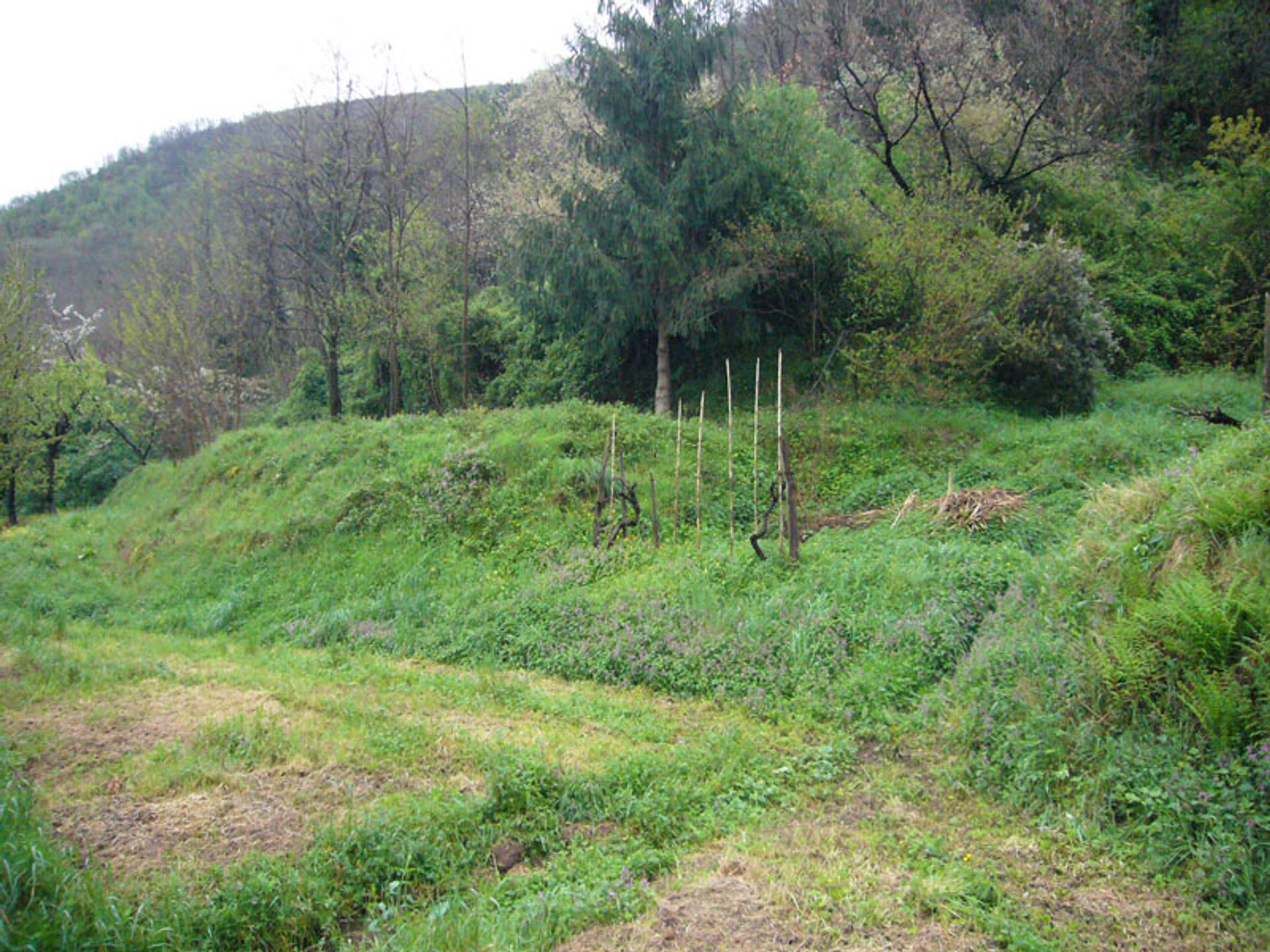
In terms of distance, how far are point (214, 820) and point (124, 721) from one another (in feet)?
8.90

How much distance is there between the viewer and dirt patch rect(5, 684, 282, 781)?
6.47 metres

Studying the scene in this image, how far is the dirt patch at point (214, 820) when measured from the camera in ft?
16.1

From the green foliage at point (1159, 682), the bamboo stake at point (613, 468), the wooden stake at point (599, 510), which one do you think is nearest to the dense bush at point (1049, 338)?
the bamboo stake at point (613, 468)

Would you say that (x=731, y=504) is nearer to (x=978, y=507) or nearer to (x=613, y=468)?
(x=613, y=468)

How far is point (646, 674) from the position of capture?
8.66 meters

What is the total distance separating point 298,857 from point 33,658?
6.68 m

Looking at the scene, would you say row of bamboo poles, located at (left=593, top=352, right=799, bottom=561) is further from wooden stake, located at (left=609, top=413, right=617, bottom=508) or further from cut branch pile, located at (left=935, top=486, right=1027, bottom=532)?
cut branch pile, located at (left=935, top=486, right=1027, bottom=532)

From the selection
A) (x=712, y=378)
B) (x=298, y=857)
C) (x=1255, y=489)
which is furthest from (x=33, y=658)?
(x=712, y=378)

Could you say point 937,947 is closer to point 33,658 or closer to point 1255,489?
point 1255,489

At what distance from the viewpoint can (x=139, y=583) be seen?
15.9 m

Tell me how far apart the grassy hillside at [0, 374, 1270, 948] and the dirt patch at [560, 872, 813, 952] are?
21 centimetres

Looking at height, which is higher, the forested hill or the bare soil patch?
the forested hill

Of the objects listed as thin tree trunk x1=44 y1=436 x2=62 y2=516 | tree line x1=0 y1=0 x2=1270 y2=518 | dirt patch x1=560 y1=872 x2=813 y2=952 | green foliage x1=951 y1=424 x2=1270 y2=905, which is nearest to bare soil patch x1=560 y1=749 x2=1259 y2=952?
dirt patch x1=560 y1=872 x2=813 y2=952

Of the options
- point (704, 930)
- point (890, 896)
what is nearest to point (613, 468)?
point (890, 896)
